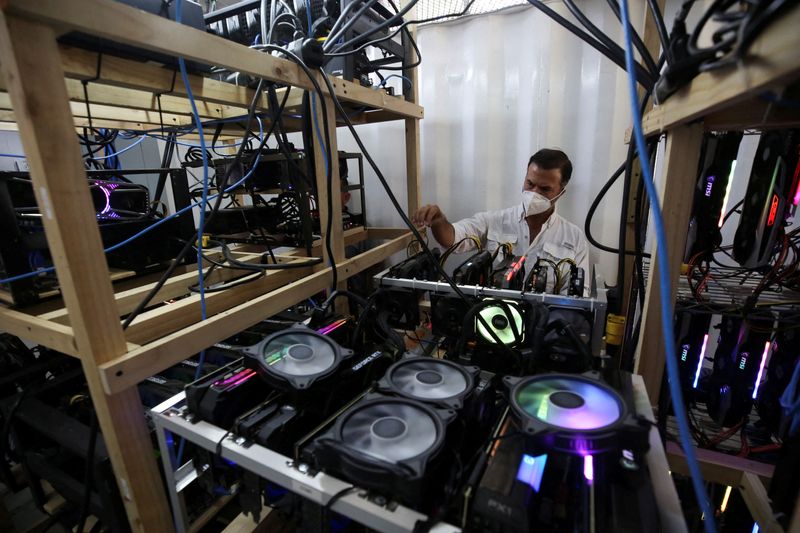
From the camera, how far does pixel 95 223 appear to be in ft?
1.91

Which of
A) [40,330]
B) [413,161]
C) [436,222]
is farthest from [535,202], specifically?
[40,330]

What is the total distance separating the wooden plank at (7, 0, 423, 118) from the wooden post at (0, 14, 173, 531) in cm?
3

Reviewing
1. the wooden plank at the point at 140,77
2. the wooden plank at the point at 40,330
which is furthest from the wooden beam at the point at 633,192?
the wooden plank at the point at 40,330

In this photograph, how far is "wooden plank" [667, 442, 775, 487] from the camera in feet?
3.04

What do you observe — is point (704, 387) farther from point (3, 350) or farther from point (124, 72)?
point (3, 350)

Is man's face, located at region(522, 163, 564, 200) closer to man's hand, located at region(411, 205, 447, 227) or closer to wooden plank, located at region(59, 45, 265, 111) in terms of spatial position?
man's hand, located at region(411, 205, 447, 227)

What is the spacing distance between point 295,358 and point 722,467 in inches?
45.2

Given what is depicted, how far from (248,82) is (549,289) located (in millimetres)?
1175

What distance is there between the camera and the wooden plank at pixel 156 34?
0.50m

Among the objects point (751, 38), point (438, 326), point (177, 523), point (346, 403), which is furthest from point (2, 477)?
point (751, 38)

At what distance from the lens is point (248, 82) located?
1.10m

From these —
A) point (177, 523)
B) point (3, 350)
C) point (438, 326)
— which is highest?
point (438, 326)

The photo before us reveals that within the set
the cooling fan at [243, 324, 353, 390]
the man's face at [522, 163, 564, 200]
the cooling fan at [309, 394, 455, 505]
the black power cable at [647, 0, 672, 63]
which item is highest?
the black power cable at [647, 0, 672, 63]

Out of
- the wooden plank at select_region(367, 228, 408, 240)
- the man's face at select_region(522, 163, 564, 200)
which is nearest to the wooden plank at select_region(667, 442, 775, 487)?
the man's face at select_region(522, 163, 564, 200)
